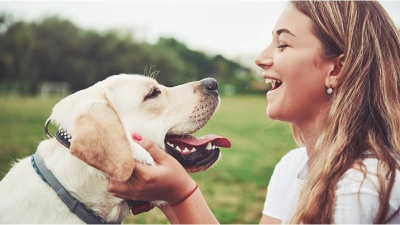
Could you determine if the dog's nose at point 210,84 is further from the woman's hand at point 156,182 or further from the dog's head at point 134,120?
the woman's hand at point 156,182

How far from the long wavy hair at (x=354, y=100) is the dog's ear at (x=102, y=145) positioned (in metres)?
1.00

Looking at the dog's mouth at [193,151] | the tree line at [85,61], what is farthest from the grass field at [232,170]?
the tree line at [85,61]

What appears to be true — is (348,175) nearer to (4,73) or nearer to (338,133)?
(338,133)

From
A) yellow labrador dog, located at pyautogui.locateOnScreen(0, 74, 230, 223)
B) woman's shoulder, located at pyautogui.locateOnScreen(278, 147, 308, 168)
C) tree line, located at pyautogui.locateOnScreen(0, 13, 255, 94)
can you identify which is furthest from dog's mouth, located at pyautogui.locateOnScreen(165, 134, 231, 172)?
tree line, located at pyautogui.locateOnScreen(0, 13, 255, 94)

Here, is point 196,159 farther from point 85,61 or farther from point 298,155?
point 85,61

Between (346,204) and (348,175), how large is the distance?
16 centimetres

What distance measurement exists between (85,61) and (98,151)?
49.2 metres

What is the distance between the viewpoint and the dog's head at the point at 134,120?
2199 millimetres

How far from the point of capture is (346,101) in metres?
2.43

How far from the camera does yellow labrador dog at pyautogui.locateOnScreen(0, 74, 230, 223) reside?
2.22 meters

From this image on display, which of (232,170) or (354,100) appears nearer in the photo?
(354,100)

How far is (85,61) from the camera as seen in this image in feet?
161

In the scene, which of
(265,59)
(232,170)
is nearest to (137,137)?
(265,59)

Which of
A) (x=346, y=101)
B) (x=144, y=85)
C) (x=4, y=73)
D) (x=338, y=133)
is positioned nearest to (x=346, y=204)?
(x=338, y=133)
